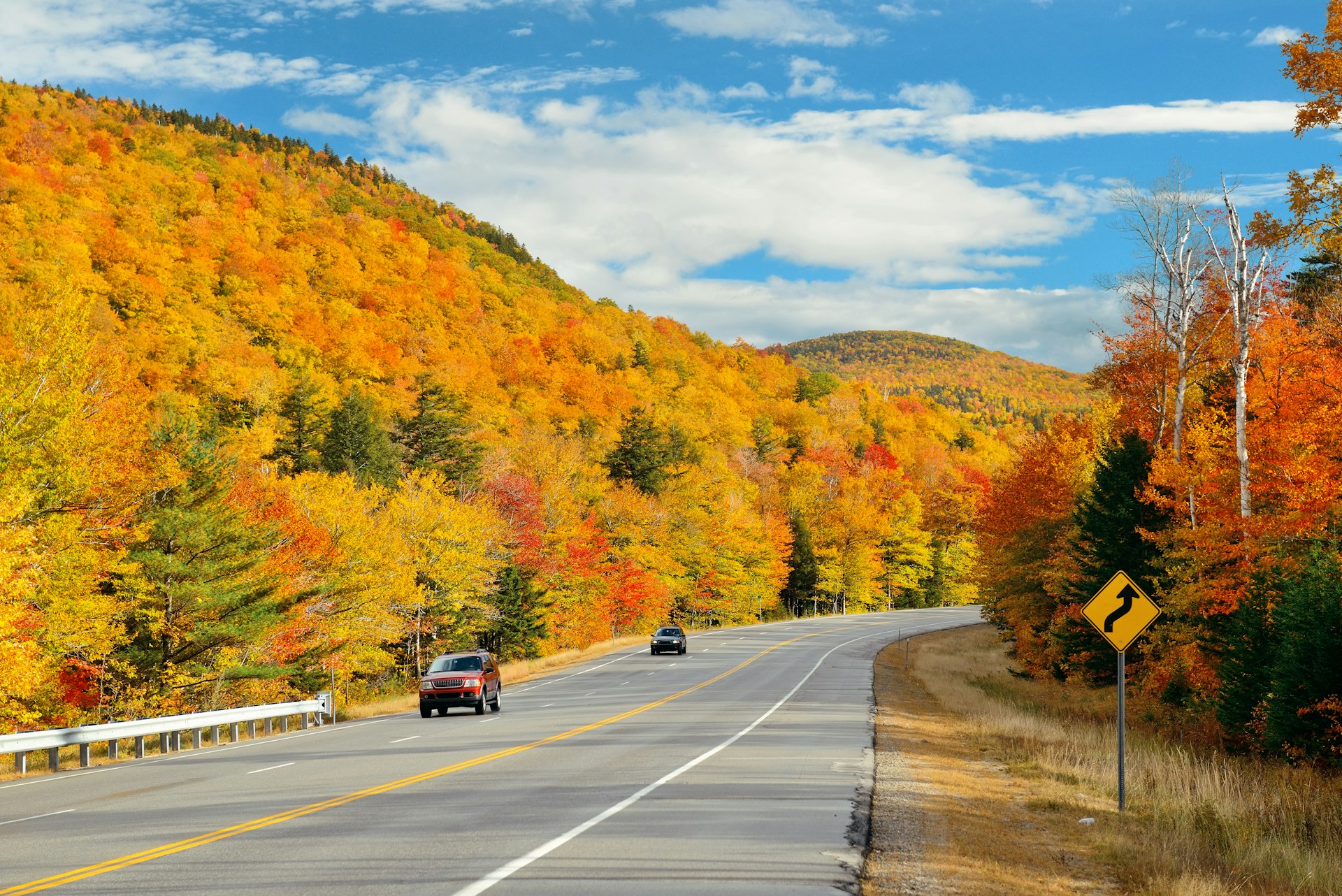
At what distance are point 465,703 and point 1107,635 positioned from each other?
19.9 metres

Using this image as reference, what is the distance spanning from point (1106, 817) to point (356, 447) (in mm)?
58493

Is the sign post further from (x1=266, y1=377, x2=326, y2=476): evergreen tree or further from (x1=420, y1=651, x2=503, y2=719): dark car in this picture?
(x1=266, y1=377, x2=326, y2=476): evergreen tree

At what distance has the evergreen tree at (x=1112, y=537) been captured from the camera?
34.6 metres

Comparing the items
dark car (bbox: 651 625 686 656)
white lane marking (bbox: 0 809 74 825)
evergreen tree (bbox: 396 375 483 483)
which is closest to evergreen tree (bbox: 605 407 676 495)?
evergreen tree (bbox: 396 375 483 483)

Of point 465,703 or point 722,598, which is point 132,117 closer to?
point 722,598

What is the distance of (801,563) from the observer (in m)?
105

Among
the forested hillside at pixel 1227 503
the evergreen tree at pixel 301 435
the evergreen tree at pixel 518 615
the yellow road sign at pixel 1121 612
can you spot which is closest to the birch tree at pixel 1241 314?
the forested hillside at pixel 1227 503

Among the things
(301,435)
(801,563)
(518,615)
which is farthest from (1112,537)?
(801,563)

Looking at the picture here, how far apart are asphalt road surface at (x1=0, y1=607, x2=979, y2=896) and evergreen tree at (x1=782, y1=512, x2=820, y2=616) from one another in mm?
79055

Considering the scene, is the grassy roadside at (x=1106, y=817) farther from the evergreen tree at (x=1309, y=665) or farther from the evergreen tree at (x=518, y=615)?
the evergreen tree at (x=518, y=615)

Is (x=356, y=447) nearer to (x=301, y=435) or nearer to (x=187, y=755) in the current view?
(x=301, y=435)

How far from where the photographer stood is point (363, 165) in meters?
199

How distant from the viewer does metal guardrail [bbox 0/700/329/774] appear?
1880cm

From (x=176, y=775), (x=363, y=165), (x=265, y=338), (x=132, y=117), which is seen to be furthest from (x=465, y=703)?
(x=363, y=165)
